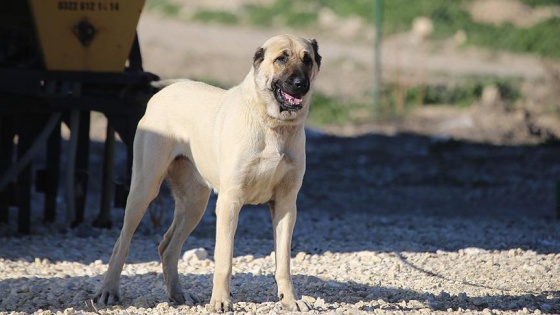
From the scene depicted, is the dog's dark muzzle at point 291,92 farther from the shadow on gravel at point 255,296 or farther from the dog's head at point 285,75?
the shadow on gravel at point 255,296

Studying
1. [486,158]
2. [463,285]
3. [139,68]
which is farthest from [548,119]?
[463,285]

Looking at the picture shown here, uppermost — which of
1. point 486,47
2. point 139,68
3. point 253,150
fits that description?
point 486,47

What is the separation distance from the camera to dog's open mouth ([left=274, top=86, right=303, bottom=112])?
22.0 ft

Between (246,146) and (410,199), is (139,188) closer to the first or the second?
(246,146)

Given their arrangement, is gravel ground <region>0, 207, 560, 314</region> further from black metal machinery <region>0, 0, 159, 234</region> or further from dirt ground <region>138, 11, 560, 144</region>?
dirt ground <region>138, 11, 560, 144</region>

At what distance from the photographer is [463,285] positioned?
26.2 feet

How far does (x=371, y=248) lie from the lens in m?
9.66

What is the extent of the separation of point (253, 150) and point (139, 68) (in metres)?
4.01

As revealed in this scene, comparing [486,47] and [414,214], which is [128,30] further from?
[486,47]

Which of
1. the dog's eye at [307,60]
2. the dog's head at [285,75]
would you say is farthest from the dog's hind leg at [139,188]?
the dog's eye at [307,60]

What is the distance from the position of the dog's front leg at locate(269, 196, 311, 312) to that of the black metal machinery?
3.11m

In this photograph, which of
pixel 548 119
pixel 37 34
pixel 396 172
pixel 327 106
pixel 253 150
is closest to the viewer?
pixel 253 150

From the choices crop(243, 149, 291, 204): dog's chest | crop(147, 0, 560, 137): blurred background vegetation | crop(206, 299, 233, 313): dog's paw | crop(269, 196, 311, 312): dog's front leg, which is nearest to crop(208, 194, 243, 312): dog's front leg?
crop(206, 299, 233, 313): dog's paw

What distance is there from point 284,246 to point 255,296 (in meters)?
0.73
